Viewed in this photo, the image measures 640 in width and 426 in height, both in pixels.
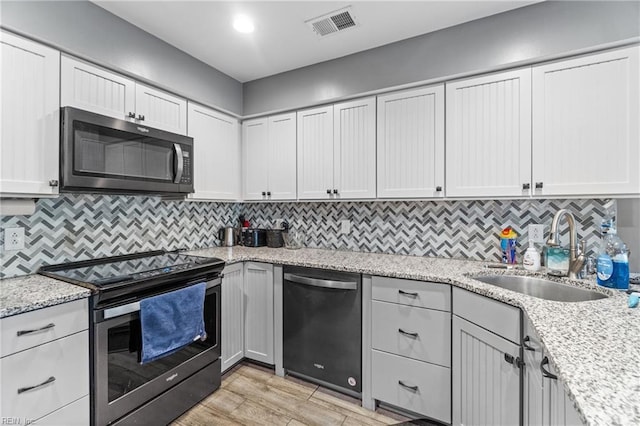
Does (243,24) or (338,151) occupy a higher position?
(243,24)

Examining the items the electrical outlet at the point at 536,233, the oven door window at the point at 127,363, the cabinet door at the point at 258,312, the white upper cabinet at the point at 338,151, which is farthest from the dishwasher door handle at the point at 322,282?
the electrical outlet at the point at 536,233

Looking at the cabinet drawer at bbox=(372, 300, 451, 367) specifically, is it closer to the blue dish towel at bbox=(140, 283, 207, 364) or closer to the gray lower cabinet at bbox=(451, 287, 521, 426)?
the gray lower cabinet at bbox=(451, 287, 521, 426)

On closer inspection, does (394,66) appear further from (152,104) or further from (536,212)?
(152,104)

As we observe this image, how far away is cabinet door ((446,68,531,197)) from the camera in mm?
1923

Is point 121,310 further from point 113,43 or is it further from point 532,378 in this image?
point 532,378

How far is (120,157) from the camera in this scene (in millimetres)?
1923

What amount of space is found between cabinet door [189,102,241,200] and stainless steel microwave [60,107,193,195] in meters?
0.20

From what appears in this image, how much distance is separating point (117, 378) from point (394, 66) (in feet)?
8.75

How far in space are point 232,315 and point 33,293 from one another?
1.25 m

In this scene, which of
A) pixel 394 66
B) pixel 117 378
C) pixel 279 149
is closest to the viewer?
pixel 117 378

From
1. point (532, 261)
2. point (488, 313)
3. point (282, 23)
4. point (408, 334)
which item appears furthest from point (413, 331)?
point (282, 23)

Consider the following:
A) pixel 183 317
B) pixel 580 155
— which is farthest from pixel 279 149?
pixel 580 155

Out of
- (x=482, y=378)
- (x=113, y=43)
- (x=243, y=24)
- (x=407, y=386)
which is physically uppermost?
(x=243, y=24)

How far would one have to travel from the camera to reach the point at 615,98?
5.55ft
